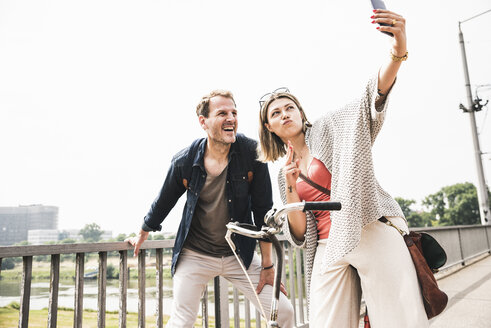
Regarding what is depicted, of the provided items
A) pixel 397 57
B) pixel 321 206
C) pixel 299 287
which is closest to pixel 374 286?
pixel 321 206

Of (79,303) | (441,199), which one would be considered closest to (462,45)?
(79,303)

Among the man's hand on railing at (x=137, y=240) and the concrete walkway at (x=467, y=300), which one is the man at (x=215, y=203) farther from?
the concrete walkway at (x=467, y=300)

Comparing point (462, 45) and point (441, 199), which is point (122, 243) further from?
point (441, 199)

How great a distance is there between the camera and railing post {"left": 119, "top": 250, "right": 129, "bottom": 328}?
2387mm

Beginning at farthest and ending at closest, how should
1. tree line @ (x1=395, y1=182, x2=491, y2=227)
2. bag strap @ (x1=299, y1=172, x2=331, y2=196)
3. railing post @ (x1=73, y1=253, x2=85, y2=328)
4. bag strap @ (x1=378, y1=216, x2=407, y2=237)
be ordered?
tree line @ (x1=395, y1=182, x2=491, y2=227) → railing post @ (x1=73, y1=253, x2=85, y2=328) → bag strap @ (x1=299, y1=172, x2=331, y2=196) → bag strap @ (x1=378, y1=216, x2=407, y2=237)

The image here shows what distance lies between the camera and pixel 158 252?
9.10ft

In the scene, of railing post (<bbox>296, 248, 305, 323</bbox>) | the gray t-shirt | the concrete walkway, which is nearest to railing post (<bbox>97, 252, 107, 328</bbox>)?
the gray t-shirt

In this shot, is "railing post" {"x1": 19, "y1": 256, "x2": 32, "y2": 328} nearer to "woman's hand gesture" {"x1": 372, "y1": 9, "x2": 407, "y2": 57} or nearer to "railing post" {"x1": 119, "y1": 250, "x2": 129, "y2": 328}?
"railing post" {"x1": 119, "y1": 250, "x2": 129, "y2": 328}

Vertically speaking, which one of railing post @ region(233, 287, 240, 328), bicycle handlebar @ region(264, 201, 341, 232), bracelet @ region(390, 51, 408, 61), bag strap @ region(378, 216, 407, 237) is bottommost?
railing post @ region(233, 287, 240, 328)

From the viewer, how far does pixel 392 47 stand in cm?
136

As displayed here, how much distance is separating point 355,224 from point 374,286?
31cm

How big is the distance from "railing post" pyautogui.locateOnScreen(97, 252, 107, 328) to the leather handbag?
189 cm

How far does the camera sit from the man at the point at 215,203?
2344 millimetres

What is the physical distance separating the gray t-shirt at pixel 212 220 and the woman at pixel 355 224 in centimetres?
76
